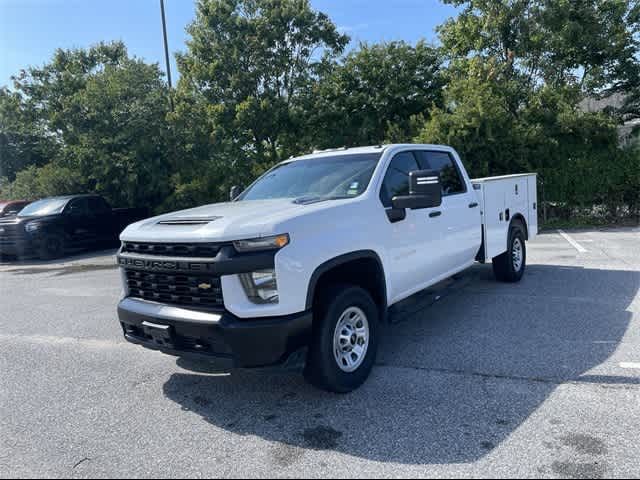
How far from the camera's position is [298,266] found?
139 inches

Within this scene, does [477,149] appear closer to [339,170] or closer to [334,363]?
[339,170]

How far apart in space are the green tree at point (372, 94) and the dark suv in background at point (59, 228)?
7.18m

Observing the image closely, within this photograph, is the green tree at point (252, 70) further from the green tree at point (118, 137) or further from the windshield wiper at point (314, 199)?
the windshield wiper at point (314, 199)

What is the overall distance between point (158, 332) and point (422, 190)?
2396 millimetres

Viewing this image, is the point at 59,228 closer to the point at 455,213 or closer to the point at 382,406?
the point at 455,213

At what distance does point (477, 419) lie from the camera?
3.44 meters

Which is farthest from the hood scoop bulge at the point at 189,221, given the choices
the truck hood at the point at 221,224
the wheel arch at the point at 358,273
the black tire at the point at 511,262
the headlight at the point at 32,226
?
the headlight at the point at 32,226

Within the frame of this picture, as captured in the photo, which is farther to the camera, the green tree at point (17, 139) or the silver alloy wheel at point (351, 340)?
the green tree at point (17, 139)

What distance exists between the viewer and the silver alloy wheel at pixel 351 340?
3.91 metres

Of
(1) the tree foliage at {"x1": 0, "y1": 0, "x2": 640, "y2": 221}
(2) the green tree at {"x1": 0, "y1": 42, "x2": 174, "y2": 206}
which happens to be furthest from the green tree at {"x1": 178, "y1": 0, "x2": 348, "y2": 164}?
(2) the green tree at {"x1": 0, "y1": 42, "x2": 174, "y2": 206}

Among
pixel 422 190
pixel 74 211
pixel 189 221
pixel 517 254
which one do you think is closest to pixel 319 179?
pixel 422 190

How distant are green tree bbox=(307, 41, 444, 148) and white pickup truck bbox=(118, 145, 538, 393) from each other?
40.2 ft

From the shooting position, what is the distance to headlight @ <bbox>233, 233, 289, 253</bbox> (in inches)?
136

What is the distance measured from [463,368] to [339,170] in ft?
7.06
